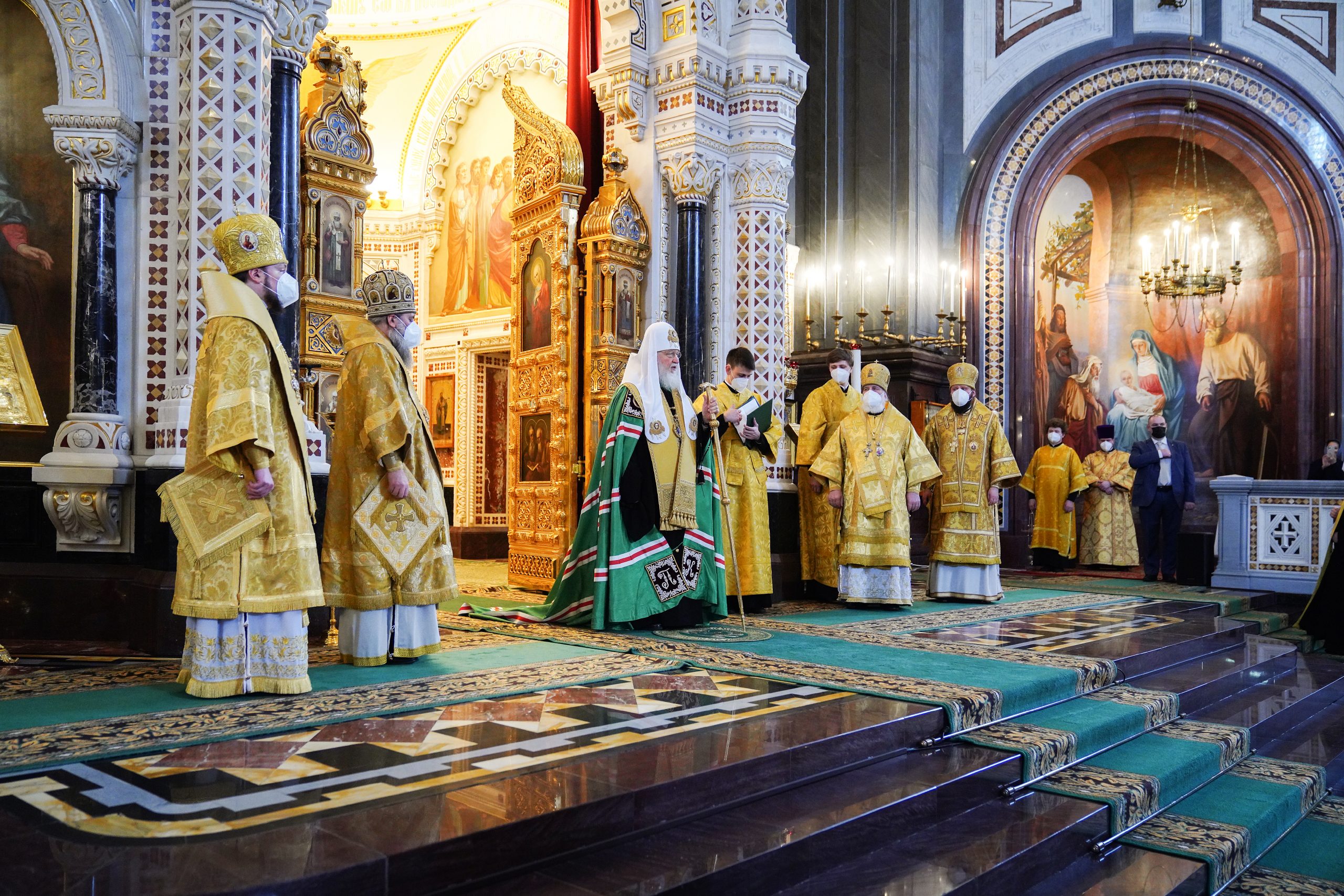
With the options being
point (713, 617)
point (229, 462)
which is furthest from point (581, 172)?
point (229, 462)

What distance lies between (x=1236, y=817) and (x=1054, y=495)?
9603 mm

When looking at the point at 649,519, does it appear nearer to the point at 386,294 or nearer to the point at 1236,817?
the point at 386,294

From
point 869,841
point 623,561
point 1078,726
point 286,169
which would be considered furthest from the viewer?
point 623,561

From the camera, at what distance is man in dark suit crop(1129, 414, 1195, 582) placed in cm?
1151

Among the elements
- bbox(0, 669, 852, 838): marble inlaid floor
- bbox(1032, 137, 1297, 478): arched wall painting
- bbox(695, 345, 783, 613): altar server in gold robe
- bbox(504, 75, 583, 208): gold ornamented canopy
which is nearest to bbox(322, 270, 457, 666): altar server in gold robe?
bbox(0, 669, 852, 838): marble inlaid floor

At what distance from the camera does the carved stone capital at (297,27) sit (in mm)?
6055

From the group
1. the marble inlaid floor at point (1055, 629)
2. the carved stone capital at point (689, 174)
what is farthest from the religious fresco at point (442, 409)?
the marble inlaid floor at point (1055, 629)

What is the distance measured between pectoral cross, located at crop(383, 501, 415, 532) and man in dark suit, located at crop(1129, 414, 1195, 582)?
→ 9209mm

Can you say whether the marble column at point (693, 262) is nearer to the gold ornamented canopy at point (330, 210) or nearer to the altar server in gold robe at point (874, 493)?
the altar server in gold robe at point (874, 493)

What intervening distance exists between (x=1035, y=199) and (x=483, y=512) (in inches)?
333

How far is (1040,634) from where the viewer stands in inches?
274

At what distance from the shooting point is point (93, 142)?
5641mm

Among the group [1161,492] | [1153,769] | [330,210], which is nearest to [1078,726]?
[1153,769]

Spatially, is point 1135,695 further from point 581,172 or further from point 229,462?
point 581,172
